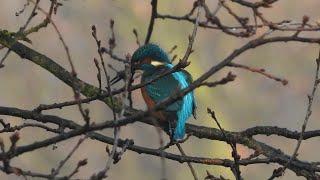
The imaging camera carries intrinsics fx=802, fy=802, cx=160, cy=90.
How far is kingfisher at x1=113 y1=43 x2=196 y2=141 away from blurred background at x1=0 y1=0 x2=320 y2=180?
5500 centimetres

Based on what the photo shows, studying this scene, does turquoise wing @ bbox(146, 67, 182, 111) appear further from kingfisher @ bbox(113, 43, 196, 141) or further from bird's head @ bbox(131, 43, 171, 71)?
bird's head @ bbox(131, 43, 171, 71)

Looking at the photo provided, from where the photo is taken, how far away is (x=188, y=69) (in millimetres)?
69000

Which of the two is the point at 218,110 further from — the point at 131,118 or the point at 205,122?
the point at 131,118

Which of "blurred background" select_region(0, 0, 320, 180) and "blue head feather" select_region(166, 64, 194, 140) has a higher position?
"blurred background" select_region(0, 0, 320, 180)

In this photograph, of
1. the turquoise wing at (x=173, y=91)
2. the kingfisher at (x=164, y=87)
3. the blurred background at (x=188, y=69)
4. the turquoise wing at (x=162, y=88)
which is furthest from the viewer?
the blurred background at (x=188, y=69)

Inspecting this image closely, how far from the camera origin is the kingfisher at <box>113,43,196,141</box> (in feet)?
19.8

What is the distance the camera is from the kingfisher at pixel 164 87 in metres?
6.05

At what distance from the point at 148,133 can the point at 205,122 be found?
17.1 ft

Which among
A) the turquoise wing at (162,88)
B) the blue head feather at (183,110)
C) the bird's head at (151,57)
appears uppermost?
the bird's head at (151,57)

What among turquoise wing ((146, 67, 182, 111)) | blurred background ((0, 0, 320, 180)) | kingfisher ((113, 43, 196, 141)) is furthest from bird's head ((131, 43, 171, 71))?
blurred background ((0, 0, 320, 180))

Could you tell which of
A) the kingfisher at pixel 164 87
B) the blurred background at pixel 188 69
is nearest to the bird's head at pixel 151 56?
the kingfisher at pixel 164 87

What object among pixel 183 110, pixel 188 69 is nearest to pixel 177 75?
Answer: pixel 183 110

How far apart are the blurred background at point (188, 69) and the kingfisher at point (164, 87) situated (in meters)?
55.0

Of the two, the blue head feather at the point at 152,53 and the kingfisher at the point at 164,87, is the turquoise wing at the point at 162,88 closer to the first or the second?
the kingfisher at the point at 164,87
